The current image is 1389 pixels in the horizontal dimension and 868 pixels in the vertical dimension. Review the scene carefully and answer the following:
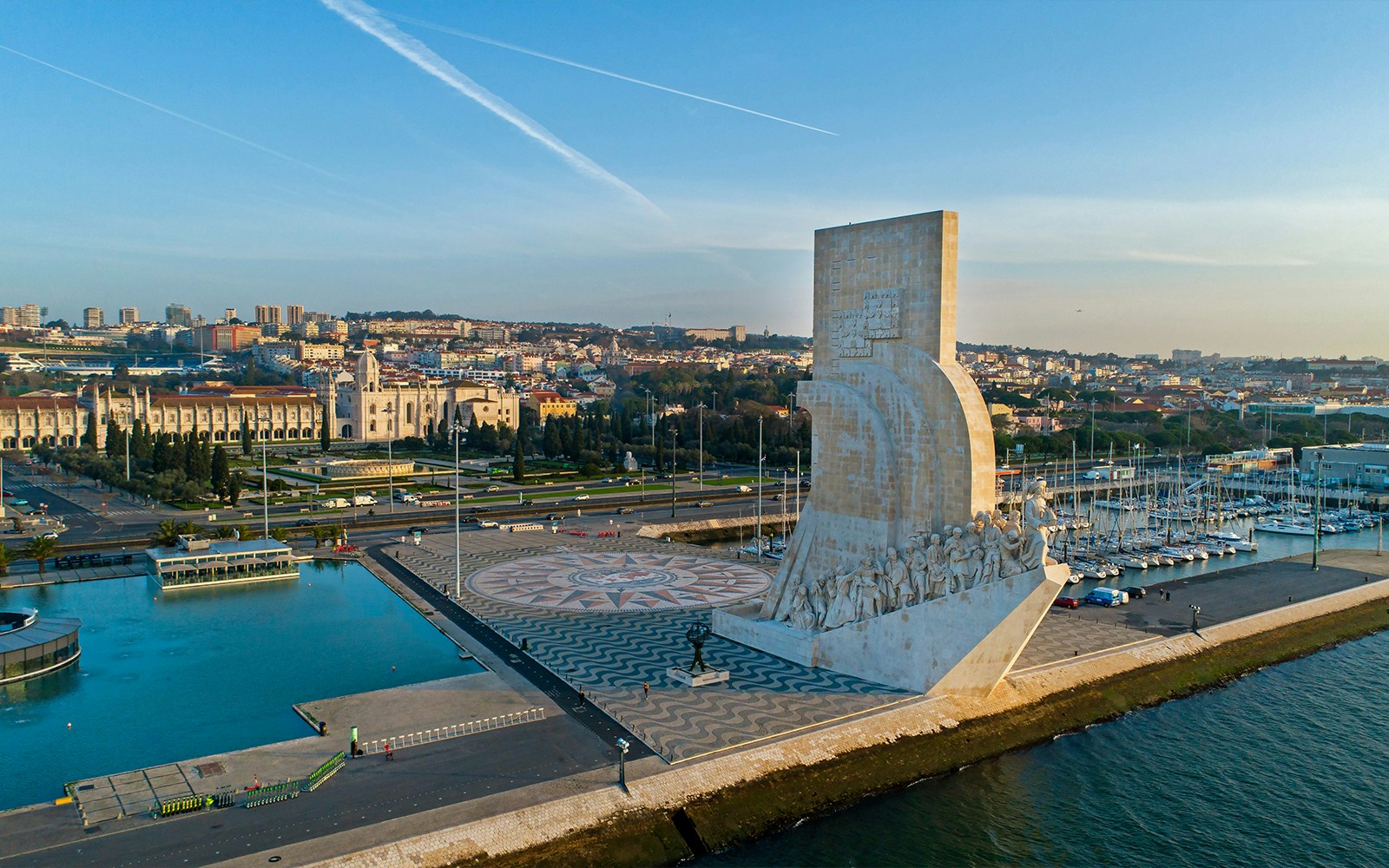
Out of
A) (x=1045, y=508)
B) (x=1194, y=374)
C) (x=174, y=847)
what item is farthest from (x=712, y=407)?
(x=1194, y=374)

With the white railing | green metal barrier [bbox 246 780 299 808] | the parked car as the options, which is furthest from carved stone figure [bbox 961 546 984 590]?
the parked car

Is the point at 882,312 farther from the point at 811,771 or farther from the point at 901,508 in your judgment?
the point at 811,771

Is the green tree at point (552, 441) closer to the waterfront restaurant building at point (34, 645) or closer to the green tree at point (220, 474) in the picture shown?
the green tree at point (220, 474)

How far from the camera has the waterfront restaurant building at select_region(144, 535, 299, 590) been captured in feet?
112

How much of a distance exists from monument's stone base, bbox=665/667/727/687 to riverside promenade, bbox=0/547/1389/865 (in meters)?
0.59

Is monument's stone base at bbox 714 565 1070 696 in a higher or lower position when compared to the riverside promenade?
higher

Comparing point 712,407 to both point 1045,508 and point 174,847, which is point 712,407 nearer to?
point 1045,508

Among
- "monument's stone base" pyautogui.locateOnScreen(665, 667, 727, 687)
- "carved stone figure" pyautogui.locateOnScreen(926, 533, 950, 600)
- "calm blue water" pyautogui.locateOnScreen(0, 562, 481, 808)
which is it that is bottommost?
"calm blue water" pyautogui.locateOnScreen(0, 562, 481, 808)

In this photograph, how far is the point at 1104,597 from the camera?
32.6 m

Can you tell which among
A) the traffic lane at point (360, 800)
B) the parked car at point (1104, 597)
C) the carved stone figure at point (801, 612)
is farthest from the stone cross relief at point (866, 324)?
the parked car at point (1104, 597)

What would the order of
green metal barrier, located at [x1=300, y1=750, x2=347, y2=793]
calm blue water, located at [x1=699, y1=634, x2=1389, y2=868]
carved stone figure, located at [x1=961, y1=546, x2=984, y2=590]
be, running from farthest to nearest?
1. carved stone figure, located at [x1=961, y1=546, x2=984, y2=590]
2. green metal barrier, located at [x1=300, y1=750, x2=347, y2=793]
3. calm blue water, located at [x1=699, y1=634, x2=1389, y2=868]

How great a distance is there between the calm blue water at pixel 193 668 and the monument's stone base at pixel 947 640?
30.1ft

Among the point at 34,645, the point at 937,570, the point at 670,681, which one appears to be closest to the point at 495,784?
the point at 670,681

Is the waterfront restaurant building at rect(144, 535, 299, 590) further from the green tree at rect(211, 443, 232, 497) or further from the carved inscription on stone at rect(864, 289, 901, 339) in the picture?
the carved inscription on stone at rect(864, 289, 901, 339)
